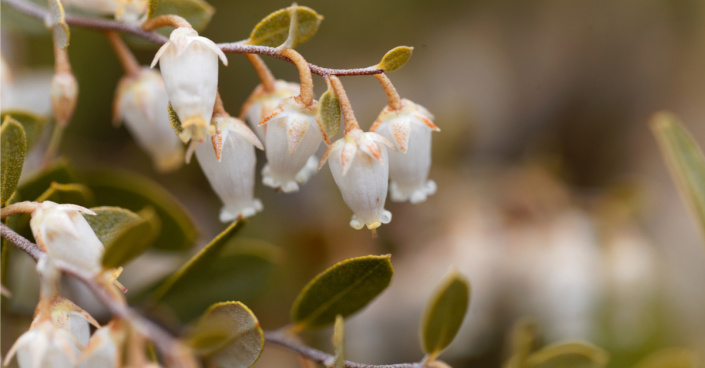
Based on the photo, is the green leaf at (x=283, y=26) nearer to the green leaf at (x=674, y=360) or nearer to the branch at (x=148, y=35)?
the branch at (x=148, y=35)

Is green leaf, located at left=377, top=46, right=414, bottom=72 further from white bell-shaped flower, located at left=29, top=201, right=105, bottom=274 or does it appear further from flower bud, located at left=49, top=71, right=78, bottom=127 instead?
flower bud, located at left=49, top=71, right=78, bottom=127

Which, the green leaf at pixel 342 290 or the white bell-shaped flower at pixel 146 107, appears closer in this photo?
the green leaf at pixel 342 290

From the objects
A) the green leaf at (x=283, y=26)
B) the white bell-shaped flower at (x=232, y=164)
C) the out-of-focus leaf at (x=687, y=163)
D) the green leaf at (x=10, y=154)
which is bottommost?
the green leaf at (x=10, y=154)

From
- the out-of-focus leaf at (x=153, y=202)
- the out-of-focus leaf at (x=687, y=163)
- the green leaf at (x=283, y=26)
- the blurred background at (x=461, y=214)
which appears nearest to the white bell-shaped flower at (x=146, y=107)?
the out-of-focus leaf at (x=153, y=202)

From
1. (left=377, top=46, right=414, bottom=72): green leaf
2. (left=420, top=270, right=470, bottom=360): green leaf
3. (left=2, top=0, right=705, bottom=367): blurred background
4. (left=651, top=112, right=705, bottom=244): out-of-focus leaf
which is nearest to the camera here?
(left=377, top=46, right=414, bottom=72): green leaf

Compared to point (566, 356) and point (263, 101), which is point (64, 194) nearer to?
point (263, 101)

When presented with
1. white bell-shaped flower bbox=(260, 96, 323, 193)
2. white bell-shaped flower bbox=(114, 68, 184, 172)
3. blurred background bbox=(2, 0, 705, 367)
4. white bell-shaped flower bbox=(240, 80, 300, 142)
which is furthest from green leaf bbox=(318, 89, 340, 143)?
blurred background bbox=(2, 0, 705, 367)

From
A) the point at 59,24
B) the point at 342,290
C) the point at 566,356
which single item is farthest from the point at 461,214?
the point at 59,24
